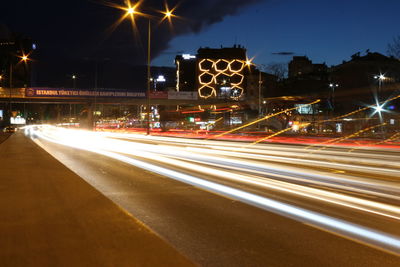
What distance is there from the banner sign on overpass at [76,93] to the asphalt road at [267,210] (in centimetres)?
4944

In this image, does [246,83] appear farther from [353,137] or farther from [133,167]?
[133,167]

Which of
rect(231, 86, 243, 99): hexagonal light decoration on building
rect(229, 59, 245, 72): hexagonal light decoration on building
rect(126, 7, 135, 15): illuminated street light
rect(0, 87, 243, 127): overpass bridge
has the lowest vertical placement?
rect(0, 87, 243, 127): overpass bridge

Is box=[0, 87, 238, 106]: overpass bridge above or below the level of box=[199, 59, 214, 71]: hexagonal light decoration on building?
below

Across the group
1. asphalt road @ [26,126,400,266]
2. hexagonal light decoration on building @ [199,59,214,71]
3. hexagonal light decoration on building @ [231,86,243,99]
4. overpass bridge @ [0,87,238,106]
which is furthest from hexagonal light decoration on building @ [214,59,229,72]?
asphalt road @ [26,126,400,266]

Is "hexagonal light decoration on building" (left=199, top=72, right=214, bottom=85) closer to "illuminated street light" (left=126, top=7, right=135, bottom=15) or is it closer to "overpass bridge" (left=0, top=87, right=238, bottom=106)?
"overpass bridge" (left=0, top=87, right=238, bottom=106)

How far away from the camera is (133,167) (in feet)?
50.7

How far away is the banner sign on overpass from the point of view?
60.1 meters

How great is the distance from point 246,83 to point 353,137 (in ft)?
262

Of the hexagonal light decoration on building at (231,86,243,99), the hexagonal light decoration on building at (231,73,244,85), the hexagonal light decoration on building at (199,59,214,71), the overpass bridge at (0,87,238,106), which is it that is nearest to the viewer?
the overpass bridge at (0,87,238,106)

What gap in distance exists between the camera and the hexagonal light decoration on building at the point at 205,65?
11143cm

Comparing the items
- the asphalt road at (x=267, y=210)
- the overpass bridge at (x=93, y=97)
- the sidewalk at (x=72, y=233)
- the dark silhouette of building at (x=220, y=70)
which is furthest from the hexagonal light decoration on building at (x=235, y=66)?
the sidewalk at (x=72, y=233)

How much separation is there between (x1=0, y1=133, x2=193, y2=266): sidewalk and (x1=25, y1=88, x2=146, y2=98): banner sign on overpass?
53.7 meters

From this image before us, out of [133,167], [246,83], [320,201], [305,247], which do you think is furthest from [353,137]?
[246,83]

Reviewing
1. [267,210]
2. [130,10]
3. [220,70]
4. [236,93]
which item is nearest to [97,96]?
[236,93]
